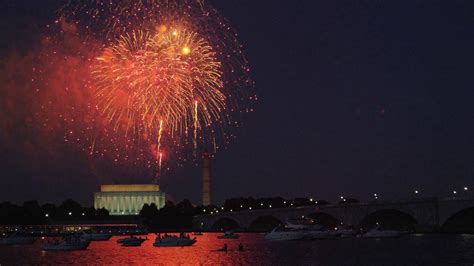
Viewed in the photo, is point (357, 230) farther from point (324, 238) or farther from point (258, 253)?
point (258, 253)

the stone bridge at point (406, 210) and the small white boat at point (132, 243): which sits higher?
the stone bridge at point (406, 210)

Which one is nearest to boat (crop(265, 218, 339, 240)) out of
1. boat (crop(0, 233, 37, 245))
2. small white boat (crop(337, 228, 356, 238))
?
small white boat (crop(337, 228, 356, 238))

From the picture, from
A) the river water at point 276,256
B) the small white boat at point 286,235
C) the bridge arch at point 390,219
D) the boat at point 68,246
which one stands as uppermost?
the bridge arch at point 390,219

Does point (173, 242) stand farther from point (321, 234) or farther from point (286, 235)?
point (321, 234)

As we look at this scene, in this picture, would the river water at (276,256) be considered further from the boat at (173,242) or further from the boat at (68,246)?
the boat at (173,242)

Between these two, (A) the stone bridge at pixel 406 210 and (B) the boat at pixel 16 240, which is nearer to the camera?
(A) the stone bridge at pixel 406 210

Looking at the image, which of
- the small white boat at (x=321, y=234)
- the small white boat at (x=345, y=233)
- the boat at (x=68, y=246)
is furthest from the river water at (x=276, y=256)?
the small white boat at (x=345, y=233)

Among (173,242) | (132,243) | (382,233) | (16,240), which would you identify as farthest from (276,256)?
(16,240)

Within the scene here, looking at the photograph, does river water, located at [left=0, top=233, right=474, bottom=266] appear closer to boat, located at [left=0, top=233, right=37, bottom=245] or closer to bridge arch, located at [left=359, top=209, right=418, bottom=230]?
boat, located at [left=0, top=233, right=37, bottom=245]

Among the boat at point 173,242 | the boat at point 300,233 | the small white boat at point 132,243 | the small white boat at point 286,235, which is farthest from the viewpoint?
the boat at point 300,233
